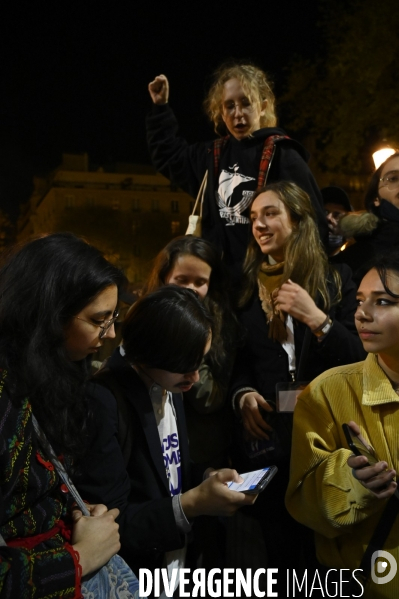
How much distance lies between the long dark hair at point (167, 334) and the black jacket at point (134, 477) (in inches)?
4.9

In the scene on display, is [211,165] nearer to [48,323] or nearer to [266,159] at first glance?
→ [266,159]

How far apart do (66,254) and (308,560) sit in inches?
72.2

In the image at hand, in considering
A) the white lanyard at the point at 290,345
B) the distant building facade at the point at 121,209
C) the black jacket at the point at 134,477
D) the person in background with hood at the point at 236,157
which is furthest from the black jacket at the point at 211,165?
the distant building facade at the point at 121,209

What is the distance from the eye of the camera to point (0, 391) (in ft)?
5.39

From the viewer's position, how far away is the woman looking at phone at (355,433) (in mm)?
2297

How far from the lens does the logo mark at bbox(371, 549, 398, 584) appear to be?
2.26 metres

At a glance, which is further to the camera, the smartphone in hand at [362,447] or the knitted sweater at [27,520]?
the smartphone in hand at [362,447]

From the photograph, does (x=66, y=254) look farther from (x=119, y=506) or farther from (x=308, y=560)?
(x=308, y=560)

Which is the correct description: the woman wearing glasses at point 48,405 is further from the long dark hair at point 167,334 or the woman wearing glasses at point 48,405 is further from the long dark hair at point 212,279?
the long dark hair at point 212,279

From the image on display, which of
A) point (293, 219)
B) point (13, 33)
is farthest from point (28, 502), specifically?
point (13, 33)

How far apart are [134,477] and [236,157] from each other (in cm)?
238

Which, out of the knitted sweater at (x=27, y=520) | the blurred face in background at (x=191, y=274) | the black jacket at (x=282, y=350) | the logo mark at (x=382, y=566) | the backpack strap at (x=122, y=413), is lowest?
the logo mark at (x=382, y=566)

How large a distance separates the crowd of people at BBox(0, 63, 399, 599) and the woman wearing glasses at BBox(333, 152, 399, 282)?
1 centimetres

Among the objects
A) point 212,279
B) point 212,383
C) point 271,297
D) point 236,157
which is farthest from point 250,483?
point 236,157
